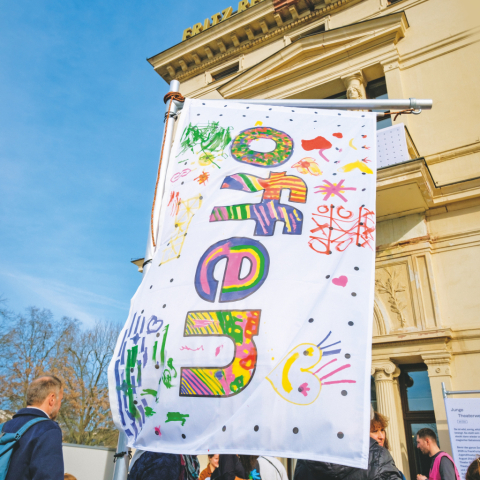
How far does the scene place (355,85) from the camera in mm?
10617

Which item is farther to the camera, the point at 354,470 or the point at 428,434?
the point at 428,434

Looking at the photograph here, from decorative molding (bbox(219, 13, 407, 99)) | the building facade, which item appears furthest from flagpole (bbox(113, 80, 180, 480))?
decorative molding (bbox(219, 13, 407, 99))


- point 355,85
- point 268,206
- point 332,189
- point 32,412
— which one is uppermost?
point 355,85

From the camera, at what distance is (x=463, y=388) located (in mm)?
7035

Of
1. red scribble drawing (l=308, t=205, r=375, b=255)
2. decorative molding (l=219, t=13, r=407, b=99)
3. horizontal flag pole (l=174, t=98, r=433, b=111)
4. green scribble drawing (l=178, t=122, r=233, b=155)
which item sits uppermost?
decorative molding (l=219, t=13, r=407, b=99)

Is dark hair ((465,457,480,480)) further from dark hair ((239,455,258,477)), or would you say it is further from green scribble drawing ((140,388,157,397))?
green scribble drawing ((140,388,157,397))

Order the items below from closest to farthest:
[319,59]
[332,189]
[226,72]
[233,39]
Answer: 1. [332,189]
2. [319,59]
3. [233,39]
4. [226,72]

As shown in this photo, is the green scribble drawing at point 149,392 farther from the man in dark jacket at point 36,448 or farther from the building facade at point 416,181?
the building facade at point 416,181

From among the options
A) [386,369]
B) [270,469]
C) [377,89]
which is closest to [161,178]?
[270,469]

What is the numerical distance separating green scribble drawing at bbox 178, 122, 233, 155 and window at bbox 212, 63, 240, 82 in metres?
12.4

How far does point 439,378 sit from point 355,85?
743 centimetres

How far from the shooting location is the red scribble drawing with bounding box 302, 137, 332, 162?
2980 mm

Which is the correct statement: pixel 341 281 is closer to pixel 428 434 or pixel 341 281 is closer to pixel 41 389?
pixel 41 389

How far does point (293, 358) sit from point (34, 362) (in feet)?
99.2
